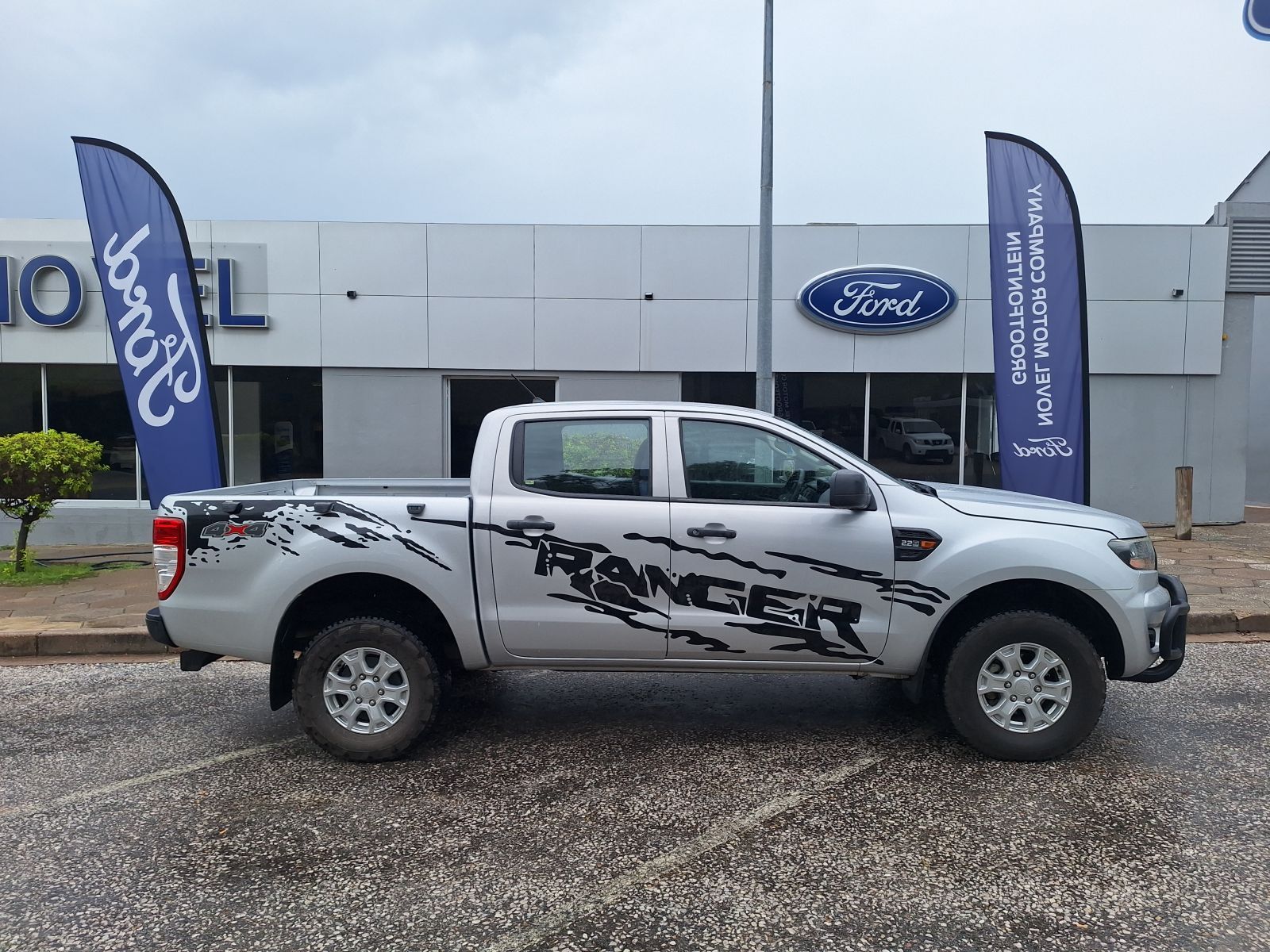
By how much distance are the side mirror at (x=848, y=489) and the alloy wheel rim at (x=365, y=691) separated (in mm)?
2329

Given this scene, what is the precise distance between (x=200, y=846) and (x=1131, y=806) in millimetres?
4047

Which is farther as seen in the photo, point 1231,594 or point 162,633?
point 1231,594

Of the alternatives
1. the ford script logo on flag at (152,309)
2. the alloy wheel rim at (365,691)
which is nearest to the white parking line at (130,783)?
the alloy wheel rim at (365,691)

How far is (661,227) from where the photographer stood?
516 inches

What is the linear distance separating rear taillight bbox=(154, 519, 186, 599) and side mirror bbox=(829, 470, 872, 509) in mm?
3283

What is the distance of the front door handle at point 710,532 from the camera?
4578 millimetres

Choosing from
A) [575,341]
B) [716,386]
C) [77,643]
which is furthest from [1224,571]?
[77,643]

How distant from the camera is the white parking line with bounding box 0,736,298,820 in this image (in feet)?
13.5

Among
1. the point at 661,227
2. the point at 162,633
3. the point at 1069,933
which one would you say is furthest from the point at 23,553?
the point at 1069,933

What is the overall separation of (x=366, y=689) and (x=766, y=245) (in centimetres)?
747

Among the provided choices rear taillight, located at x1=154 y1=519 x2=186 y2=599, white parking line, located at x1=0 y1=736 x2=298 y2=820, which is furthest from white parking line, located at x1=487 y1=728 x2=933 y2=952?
rear taillight, located at x1=154 y1=519 x2=186 y2=599

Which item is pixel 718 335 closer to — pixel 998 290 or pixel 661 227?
pixel 661 227

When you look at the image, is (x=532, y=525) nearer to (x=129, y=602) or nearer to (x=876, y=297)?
(x=129, y=602)

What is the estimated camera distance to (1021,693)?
4.58 meters
